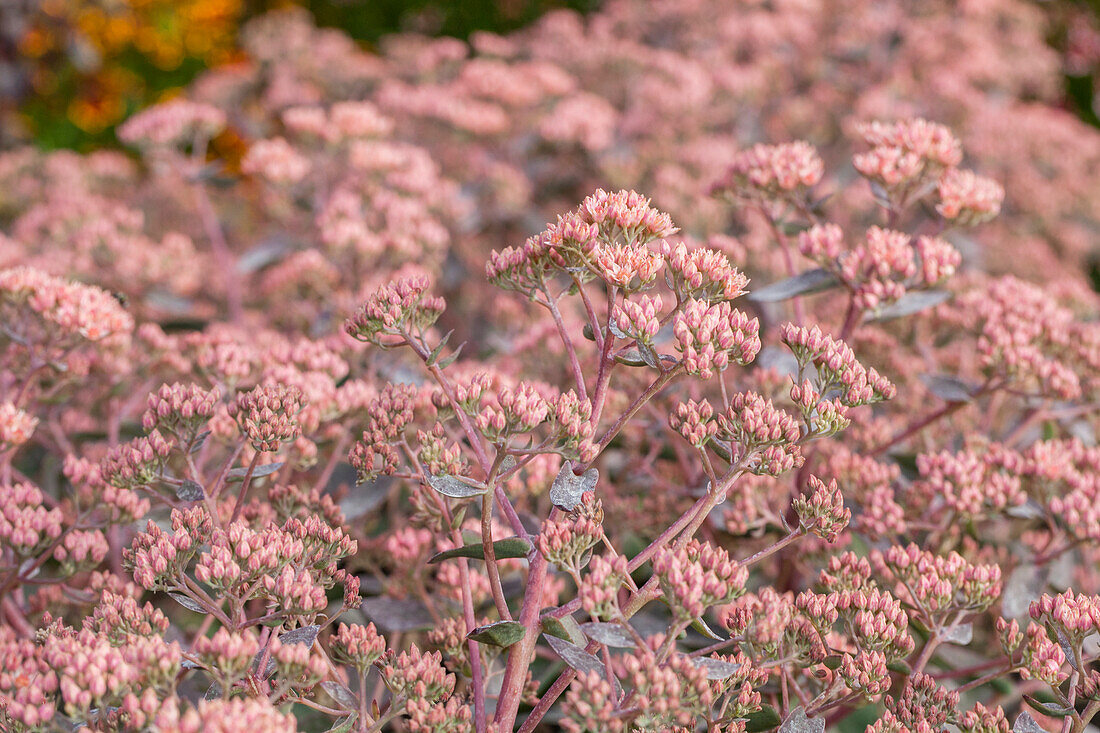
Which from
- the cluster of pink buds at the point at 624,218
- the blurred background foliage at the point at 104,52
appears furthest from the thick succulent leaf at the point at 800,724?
the blurred background foliage at the point at 104,52

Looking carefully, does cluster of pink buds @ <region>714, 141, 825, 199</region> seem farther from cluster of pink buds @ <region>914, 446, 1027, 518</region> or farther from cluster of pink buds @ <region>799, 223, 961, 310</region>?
cluster of pink buds @ <region>914, 446, 1027, 518</region>

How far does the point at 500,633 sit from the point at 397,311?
47 centimetres

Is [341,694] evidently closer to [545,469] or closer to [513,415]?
[513,415]

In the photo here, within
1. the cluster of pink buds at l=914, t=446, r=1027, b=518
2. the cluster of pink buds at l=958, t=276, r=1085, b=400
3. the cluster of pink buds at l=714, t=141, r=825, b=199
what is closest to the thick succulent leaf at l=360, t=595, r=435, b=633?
the cluster of pink buds at l=914, t=446, r=1027, b=518

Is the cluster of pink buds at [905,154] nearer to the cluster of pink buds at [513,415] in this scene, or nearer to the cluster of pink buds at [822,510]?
the cluster of pink buds at [822,510]

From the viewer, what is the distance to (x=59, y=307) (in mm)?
1683

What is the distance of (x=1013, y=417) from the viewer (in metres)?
2.46

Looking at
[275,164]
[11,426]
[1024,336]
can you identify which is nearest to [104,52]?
[275,164]

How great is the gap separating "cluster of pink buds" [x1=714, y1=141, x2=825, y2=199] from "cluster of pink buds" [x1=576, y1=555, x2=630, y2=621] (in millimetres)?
1021

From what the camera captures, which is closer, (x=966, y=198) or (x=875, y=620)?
(x=875, y=620)

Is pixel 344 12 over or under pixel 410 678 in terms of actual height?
under

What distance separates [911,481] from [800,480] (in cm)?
29

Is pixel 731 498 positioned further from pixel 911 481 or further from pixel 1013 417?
pixel 1013 417

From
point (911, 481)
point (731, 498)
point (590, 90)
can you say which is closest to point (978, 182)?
point (911, 481)
